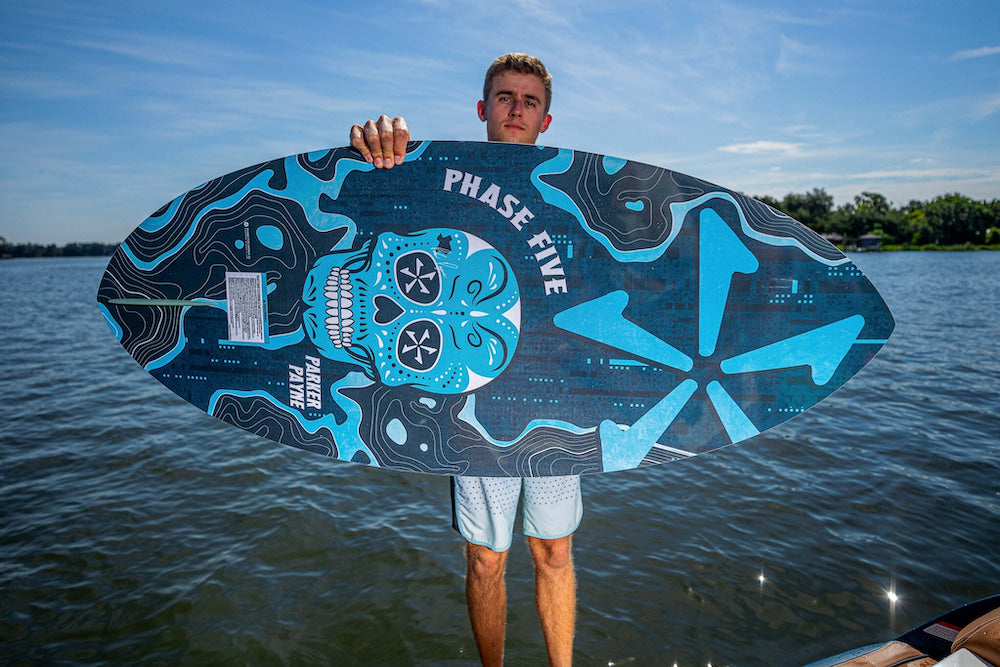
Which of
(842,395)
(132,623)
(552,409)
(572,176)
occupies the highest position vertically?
(572,176)

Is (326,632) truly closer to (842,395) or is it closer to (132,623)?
(132,623)

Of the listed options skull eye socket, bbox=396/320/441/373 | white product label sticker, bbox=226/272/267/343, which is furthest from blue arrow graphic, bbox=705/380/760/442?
white product label sticker, bbox=226/272/267/343

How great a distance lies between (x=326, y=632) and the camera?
2486mm

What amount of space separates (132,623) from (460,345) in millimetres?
2309

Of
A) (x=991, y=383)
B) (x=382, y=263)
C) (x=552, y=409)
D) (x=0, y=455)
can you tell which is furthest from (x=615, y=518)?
(x=991, y=383)

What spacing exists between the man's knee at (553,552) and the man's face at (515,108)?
1599mm

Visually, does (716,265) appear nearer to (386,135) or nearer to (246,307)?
(386,135)

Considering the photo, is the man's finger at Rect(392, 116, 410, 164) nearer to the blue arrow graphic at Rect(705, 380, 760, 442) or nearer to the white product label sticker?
the white product label sticker

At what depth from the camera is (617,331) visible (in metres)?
2.02

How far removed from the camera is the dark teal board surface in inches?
77.0

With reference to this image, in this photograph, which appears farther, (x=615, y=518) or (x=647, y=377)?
(x=615, y=518)

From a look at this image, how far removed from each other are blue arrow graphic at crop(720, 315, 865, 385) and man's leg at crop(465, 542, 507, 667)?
1.21m

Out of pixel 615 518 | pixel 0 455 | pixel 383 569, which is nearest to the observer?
pixel 383 569

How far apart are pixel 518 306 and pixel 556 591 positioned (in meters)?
1.11
